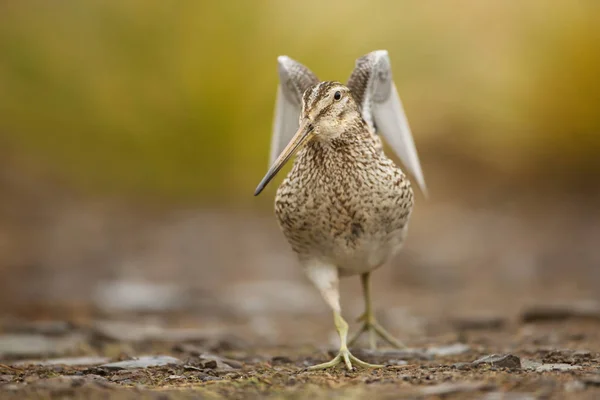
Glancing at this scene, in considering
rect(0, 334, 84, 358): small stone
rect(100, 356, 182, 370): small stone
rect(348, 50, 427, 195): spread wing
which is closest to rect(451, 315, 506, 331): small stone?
rect(348, 50, 427, 195): spread wing

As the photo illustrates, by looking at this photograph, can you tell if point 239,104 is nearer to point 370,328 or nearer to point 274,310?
point 274,310

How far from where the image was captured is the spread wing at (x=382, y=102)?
19.1 ft

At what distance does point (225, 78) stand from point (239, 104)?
44 centimetres

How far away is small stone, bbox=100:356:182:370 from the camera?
4.79m

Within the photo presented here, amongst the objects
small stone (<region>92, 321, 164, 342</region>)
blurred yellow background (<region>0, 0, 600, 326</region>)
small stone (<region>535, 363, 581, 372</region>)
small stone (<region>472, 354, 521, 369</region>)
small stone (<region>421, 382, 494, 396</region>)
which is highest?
blurred yellow background (<region>0, 0, 600, 326</region>)

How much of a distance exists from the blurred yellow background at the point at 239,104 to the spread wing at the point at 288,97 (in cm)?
572

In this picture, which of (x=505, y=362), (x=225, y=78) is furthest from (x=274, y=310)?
(x=225, y=78)

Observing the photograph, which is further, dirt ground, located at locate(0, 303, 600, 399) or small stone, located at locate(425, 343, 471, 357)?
small stone, located at locate(425, 343, 471, 357)

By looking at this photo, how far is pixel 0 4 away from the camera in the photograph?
14.0 metres

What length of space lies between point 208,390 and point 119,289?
5.10 m

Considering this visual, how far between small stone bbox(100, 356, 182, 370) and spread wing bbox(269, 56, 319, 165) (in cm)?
166

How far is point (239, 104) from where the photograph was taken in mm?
14469

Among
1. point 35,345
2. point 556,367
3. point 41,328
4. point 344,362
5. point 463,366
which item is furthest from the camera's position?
point 41,328

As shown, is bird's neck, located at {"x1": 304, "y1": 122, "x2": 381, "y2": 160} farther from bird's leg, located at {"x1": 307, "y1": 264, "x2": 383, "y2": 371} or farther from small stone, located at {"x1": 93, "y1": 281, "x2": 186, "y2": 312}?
small stone, located at {"x1": 93, "y1": 281, "x2": 186, "y2": 312}
